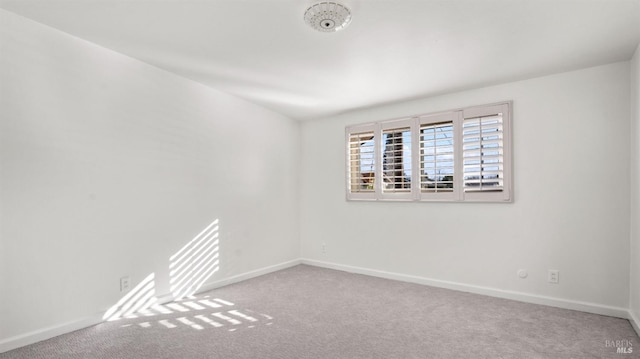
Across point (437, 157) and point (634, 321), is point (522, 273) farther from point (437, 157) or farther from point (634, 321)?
point (437, 157)

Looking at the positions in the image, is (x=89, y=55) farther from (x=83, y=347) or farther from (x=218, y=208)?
(x=83, y=347)

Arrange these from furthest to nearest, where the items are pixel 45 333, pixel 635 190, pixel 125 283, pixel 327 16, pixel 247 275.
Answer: pixel 247 275, pixel 125 283, pixel 635 190, pixel 45 333, pixel 327 16

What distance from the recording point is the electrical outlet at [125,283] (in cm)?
288

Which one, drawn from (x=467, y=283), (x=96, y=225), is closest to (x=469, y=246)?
(x=467, y=283)

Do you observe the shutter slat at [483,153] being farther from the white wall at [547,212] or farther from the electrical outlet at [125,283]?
the electrical outlet at [125,283]

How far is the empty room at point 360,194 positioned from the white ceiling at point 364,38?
0.07ft

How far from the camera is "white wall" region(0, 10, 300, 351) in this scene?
2305 mm

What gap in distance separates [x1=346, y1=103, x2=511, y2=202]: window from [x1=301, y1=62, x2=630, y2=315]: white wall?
0.12m

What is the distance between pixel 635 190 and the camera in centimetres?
268

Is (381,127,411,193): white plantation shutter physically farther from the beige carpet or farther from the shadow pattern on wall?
the shadow pattern on wall

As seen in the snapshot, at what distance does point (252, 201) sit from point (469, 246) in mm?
2701

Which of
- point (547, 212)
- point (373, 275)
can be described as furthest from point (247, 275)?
point (547, 212)

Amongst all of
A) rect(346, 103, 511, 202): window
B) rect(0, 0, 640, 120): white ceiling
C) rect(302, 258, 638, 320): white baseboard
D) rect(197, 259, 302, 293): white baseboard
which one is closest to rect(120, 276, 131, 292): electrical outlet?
rect(197, 259, 302, 293): white baseboard

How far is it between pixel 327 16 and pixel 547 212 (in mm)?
2790
